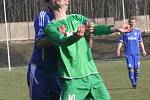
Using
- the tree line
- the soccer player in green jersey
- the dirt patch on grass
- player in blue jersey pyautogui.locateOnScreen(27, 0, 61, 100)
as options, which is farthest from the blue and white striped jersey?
the tree line

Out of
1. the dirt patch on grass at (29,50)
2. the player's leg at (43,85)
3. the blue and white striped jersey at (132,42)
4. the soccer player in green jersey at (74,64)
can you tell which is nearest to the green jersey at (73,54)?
the soccer player in green jersey at (74,64)

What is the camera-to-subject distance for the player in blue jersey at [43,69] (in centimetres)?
597

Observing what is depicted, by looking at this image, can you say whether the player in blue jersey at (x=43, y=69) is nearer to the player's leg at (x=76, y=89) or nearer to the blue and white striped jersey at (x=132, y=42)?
the player's leg at (x=76, y=89)

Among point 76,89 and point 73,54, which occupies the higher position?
point 73,54

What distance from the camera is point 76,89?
5727 mm

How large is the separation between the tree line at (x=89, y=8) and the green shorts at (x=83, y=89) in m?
38.2

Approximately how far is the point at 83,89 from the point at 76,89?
0.24ft

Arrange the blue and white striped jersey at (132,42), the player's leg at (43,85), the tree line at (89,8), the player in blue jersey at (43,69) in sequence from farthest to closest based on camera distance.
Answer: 1. the tree line at (89,8)
2. the blue and white striped jersey at (132,42)
3. the player's leg at (43,85)
4. the player in blue jersey at (43,69)

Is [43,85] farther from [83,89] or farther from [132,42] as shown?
[132,42]

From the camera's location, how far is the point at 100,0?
47.2 metres

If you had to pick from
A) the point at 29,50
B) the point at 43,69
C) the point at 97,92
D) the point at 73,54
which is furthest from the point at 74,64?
the point at 29,50

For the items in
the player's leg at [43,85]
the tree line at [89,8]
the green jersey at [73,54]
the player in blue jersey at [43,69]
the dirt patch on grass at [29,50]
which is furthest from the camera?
the tree line at [89,8]

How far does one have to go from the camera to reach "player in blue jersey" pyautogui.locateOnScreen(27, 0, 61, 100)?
5.97 meters

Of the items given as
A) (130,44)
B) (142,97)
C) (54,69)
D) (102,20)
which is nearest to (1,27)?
(102,20)
